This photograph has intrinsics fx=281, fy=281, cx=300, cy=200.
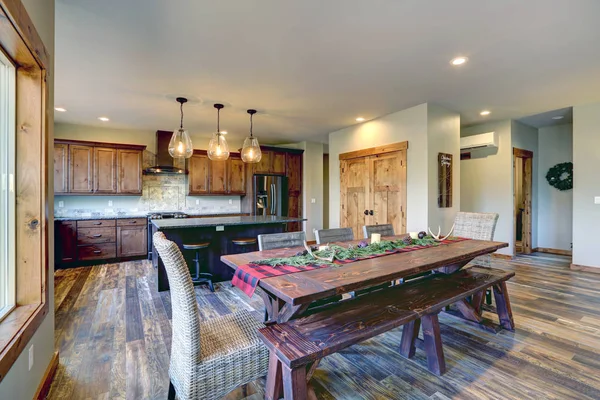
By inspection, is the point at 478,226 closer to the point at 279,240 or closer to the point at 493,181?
the point at 279,240

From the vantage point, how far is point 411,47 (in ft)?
8.77

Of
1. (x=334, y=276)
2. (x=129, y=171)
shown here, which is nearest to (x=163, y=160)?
(x=129, y=171)

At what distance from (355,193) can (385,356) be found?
3.65 metres

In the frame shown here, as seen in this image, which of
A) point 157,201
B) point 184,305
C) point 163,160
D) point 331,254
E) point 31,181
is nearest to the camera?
point 184,305

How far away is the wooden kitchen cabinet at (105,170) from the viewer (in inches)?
204

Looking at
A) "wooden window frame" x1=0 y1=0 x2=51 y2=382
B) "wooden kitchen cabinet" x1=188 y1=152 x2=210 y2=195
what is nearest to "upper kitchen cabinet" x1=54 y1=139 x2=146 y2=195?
"wooden kitchen cabinet" x1=188 y1=152 x2=210 y2=195

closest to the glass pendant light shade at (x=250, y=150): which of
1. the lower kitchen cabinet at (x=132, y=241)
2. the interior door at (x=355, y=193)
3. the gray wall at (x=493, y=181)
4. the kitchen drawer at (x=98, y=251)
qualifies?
the interior door at (x=355, y=193)

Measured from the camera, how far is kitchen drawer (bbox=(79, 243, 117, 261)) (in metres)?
4.86

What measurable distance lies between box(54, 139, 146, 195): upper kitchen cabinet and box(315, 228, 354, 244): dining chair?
4351 mm

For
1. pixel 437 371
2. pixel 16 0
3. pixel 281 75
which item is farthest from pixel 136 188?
pixel 437 371

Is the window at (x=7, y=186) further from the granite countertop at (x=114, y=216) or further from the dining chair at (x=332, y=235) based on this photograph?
the granite countertop at (x=114, y=216)

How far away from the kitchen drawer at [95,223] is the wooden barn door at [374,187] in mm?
4352

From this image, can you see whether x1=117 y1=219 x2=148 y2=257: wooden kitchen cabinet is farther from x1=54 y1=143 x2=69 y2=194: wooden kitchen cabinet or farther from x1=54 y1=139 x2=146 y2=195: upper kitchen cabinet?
x1=54 y1=143 x2=69 y2=194: wooden kitchen cabinet

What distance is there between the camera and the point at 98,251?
16.3 feet
